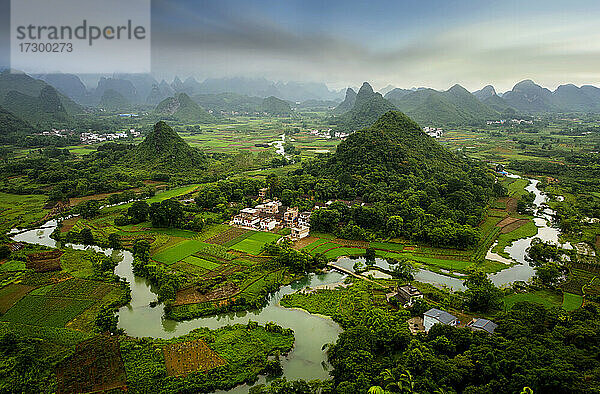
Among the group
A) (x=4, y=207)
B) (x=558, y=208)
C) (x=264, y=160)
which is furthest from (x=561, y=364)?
(x=264, y=160)

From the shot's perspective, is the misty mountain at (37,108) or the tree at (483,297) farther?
the misty mountain at (37,108)

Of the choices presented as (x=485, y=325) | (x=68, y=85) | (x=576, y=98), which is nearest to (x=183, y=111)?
(x=68, y=85)

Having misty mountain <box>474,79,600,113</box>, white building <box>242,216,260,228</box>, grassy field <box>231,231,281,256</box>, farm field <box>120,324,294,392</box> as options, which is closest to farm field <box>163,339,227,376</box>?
farm field <box>120,324,294,392</box>

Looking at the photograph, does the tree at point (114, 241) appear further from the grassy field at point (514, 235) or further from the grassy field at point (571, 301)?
the grassy field at point (571, 301)

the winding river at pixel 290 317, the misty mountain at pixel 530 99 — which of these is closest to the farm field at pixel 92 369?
the winding river at pixel 290 317

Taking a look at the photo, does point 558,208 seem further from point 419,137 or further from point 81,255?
point 81,255

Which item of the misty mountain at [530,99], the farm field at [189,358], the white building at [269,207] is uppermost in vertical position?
the misty mountain at [530,99]

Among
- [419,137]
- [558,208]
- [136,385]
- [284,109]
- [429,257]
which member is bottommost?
[136,385]
